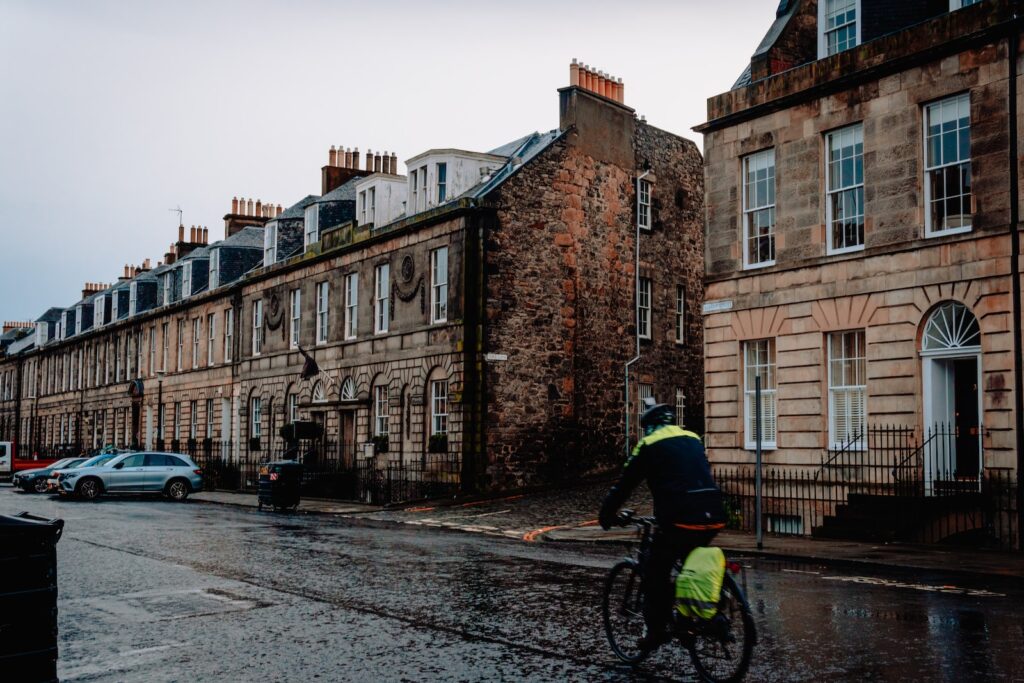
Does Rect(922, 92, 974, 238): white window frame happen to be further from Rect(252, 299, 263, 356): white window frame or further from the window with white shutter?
Rect(252, 299, 263, 356): white window frame

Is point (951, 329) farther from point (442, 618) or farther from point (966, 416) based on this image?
point (442, 618)

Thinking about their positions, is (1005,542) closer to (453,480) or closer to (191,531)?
(191,531)

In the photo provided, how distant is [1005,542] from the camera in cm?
1616

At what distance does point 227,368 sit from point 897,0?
3324cm

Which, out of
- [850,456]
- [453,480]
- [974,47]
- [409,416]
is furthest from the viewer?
[409,416]

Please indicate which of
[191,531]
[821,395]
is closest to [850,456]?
[821,395]

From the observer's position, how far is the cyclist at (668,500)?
7.01 meters

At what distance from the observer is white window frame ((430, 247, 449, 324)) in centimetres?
3062

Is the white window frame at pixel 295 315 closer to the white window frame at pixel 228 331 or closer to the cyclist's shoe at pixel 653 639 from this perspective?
the white window frame at pixel 228 331

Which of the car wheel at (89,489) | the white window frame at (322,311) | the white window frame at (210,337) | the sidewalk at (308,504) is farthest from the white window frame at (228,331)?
the car wheel at (89,489)

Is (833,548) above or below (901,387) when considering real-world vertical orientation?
below

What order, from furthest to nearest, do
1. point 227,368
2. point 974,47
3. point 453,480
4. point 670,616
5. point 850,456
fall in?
point 227,368, point 453,480, point 850,456, point 974,47, point 670,616

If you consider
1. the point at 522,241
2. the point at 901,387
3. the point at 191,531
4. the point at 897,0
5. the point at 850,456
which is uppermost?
the point at 897,0

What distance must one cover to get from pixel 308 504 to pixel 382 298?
7.52m
